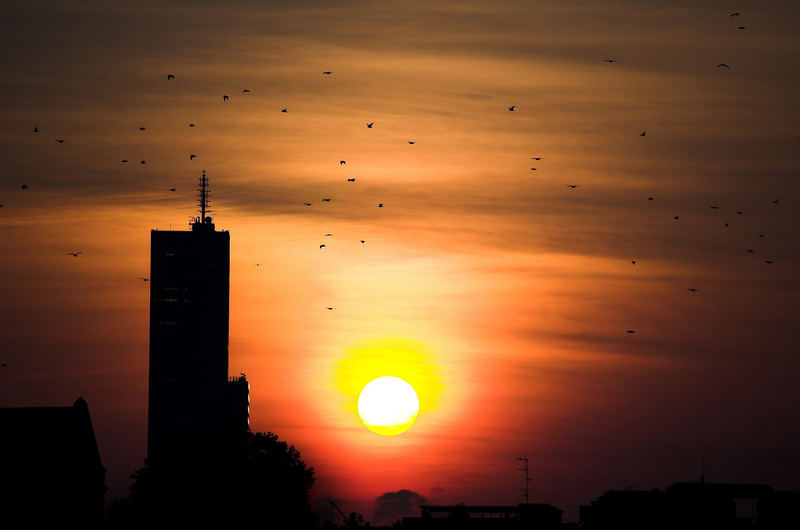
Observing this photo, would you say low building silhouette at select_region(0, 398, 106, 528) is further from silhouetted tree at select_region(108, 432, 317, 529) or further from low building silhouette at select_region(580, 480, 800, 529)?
low building silhouette at select_region(580, 480, 800, 529)

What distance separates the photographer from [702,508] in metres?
147

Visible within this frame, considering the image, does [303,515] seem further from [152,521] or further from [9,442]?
[9,442]

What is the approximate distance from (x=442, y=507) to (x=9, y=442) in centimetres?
7218

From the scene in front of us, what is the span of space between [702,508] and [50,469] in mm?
67162

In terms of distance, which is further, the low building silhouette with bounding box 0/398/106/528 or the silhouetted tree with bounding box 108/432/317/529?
the silhouetted tree with bounding box 108/432/317/529

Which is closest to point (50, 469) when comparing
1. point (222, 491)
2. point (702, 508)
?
point (222, 491)

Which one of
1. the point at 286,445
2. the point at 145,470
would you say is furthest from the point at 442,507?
the point at 145,470

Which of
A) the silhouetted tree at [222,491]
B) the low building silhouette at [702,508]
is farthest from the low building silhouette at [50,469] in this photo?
the low building silhouette at [702,508]

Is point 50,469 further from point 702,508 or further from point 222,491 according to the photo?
point 702,508

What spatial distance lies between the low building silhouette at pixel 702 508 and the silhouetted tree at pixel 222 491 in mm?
36482

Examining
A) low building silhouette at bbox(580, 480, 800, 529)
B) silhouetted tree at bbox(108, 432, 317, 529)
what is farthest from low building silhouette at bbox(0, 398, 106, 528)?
low building silhouette at bbox(580, 480, 800, 529)

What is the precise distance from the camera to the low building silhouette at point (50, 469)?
130000 millimetres

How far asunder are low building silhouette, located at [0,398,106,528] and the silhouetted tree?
18.4 m

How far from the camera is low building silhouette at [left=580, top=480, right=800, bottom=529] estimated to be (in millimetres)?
145875
